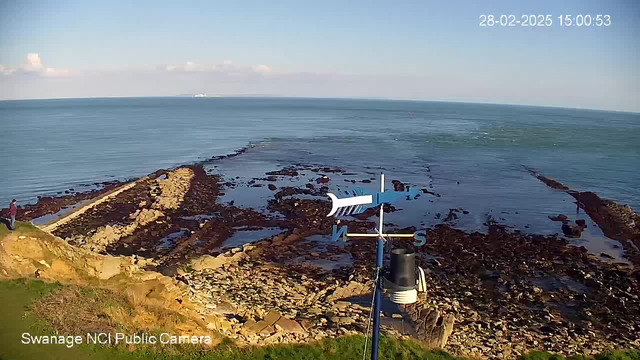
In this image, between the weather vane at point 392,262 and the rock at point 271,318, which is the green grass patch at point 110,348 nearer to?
the rock at point 271,318

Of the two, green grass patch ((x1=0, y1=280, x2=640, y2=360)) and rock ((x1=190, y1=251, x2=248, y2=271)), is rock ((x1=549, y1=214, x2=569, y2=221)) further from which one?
rock ((x1=190, y1=251, x2=248, y2=271))

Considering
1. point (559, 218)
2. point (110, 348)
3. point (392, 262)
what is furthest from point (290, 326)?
point (559, 218)

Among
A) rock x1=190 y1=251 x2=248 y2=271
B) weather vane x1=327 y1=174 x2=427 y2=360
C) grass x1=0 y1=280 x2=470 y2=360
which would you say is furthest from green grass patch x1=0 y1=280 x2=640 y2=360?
rock x1=190 y1=251 x2=248 y2=271

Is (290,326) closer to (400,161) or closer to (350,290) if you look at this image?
(350,290)

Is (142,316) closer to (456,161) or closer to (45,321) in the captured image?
(45,321)

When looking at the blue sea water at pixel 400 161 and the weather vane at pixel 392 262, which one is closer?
the weather vane at pixel 392 262

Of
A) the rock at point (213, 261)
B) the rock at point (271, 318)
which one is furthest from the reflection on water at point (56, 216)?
the rock at point (271, 318)

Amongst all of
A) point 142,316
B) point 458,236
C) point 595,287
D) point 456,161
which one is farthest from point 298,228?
point 456,161
